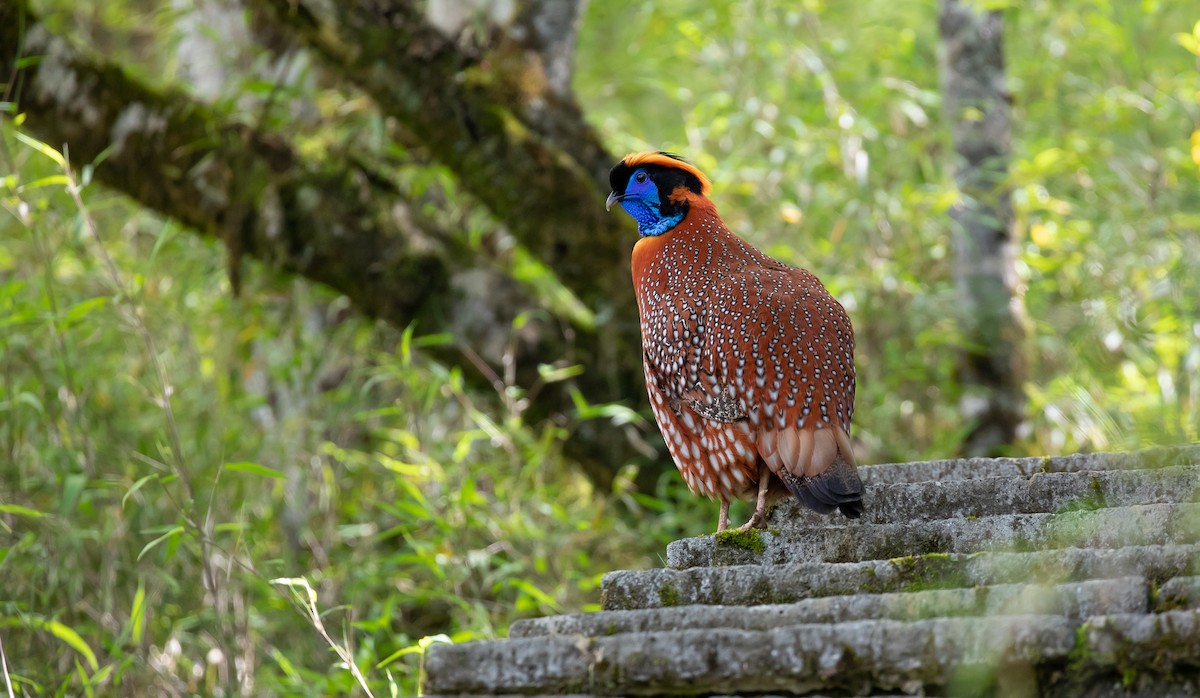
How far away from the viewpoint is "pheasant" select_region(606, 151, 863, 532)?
11.5 ft

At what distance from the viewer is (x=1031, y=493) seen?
115 inches

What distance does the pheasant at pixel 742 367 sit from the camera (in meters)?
3.50

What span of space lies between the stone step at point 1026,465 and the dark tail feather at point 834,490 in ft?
1.02

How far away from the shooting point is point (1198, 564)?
2092 mm

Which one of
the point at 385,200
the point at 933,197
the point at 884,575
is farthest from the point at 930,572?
the point at 933,197

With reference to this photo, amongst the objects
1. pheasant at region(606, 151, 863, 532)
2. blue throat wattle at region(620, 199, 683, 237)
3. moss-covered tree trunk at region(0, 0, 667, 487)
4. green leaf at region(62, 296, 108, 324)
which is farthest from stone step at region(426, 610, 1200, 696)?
moss-covered tree trunk at region(0, 0, 667, 487)

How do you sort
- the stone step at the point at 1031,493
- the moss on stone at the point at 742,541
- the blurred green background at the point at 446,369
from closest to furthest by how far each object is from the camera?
the stone step at the point at 1031,493
the moss on stone at the point at 742,541
the blurred green background at the point at 446,369

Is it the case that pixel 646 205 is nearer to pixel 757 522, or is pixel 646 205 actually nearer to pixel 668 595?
pixel 757 522

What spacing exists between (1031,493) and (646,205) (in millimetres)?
1842

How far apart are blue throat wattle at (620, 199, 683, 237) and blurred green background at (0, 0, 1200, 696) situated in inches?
54.4

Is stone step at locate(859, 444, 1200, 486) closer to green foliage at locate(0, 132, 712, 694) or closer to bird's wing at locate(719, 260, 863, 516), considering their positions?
bird's wing at locate(719, 260, 863, 516)

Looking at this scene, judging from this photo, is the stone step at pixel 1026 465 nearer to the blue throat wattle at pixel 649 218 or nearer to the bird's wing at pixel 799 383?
the bird's wing at pixel 799 383

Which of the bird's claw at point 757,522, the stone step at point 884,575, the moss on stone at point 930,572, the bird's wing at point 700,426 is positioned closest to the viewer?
the stone step at point 884,575

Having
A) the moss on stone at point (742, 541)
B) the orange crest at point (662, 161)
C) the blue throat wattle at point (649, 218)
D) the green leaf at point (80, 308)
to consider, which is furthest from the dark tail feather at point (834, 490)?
the green leaf at point (80, 308)
